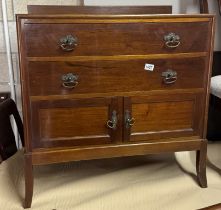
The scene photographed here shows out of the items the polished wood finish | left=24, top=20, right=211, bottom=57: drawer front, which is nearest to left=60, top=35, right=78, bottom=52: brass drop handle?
left=24, top=20, right=211, bottom=57: drawer front

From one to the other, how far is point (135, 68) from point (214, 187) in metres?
0.68

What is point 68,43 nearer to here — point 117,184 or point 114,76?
point 114,76

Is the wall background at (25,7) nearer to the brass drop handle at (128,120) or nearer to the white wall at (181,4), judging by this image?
the white wall at (181,4)

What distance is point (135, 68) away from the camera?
1.25 metres

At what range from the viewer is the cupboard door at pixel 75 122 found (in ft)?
4.06

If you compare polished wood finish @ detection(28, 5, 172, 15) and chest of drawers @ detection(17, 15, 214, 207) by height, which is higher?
polished wood finish @ detection(28, 5, 172, 15)

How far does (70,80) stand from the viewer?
1.21m

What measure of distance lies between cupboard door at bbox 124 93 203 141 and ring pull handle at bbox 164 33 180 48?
0.20 meters

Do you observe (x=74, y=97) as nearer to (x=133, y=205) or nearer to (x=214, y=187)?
(x=133, y=205)

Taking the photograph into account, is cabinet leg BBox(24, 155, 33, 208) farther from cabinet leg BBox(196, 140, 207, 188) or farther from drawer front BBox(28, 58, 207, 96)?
cabinet leg BBox(196, 140, 207, 188)

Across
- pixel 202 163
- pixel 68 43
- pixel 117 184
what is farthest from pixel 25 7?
pixel 202 163

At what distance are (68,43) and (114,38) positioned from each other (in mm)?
175

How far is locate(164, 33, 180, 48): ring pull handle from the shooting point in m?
1.24

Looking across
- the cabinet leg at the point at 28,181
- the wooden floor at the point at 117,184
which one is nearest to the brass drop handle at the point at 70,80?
the cabinet leg at the point at 28,181
